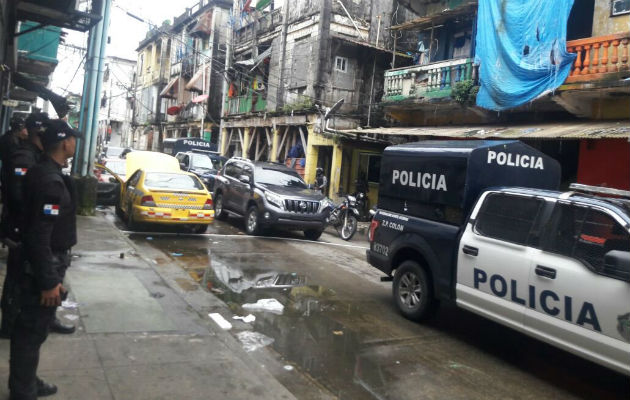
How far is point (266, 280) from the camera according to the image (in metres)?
8.05

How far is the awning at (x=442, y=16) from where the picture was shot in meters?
15.6

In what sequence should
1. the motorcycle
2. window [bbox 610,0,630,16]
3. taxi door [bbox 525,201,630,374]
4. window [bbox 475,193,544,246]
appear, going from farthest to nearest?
the motorcycle < window [bbox 610,0,630,16] < window [bbox 475,193,544,246] < taxi door [bbox 525,201,630,374]

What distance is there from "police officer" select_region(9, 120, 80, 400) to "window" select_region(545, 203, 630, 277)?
13.8ft

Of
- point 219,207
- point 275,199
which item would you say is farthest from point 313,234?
point 219,207

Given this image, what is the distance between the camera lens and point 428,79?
52.9 feet

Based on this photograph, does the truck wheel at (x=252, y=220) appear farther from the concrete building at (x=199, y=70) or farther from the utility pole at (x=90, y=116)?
the concrete building at (x=199, y=70)

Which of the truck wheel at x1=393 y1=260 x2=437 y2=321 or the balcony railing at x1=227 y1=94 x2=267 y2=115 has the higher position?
the balcony railing at x1=227 y1=94 x2=267 y2=115

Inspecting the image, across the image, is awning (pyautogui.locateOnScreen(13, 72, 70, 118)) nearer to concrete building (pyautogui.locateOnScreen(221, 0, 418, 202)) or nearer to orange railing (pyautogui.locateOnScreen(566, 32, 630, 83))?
concrete building (pyautogui.locateOnScreen(221, 0, 418, 202))

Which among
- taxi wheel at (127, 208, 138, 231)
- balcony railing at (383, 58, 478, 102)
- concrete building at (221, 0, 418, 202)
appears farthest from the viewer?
concrete building at (221, 0, 418, 202)

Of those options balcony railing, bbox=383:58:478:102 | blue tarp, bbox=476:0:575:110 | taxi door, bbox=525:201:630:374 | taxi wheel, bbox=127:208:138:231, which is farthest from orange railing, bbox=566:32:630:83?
taxi wheel, bbox=127:208:138:231

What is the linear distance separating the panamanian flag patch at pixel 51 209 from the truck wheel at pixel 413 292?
4310mm

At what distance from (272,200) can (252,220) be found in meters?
0.84

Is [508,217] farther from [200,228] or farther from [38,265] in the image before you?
[200,228]

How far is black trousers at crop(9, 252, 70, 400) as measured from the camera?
10.7ft
